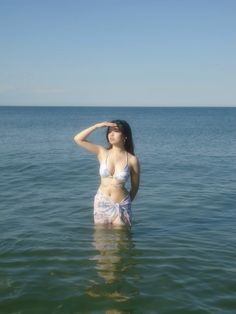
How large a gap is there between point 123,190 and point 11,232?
3.24 meters

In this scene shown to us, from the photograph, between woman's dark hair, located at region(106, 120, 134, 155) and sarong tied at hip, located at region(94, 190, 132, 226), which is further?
sarong tied at hip, located at region(94, 190, 132, 226)

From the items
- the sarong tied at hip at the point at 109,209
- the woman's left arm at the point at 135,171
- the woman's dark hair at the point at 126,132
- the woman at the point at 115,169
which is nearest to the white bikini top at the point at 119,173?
the woman at the point at 115,169

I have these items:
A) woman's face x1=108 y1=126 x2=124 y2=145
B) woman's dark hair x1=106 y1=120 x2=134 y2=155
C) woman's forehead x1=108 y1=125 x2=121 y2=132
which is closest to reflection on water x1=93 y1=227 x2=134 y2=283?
woman's dark hair x1=106 y1=120 x2=134 y2=155

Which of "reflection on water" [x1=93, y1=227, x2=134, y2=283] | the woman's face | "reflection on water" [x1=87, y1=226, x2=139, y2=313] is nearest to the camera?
"reflection on water" [x1=87, y1=226, x2=139, y2=313]

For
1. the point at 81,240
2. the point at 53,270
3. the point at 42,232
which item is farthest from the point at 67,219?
the point at 53,270

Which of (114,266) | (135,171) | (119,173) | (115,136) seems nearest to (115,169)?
(119,173)

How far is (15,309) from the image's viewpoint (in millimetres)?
6449

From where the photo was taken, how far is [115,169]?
848 centimetres

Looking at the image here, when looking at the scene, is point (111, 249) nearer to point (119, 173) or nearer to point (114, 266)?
point (114, 266)

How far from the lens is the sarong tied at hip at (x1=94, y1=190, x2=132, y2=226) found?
8664 millimetres

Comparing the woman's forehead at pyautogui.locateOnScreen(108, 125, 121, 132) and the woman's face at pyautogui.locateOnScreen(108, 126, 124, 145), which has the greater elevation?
the woman's forehead at pyautogui.locateOnScreen(108, 125, 121, 132)

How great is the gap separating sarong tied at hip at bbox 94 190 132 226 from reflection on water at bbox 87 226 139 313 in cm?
34

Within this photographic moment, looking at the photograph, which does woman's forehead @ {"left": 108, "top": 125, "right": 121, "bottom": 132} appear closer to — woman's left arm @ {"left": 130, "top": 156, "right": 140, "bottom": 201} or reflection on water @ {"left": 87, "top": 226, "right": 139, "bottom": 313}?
woman's left arm @ {"left": 130, "top": 156, "right": 140, "bottom": 201}

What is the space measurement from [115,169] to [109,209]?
0.82m
